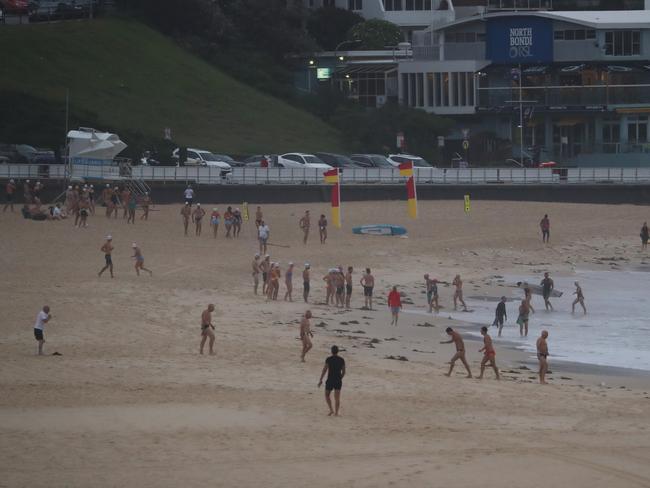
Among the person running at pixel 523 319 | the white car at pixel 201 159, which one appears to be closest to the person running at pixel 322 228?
the white car at pixel 201 159

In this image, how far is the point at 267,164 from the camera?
5200 centimetres

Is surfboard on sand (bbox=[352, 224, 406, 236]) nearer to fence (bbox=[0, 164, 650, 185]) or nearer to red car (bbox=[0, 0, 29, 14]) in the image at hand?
fence (bbox=[0, 164, 650, 185])

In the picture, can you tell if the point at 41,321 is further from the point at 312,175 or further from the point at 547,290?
the point at 312,175

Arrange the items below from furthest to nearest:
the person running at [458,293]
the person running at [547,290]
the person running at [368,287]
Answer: the person running at [547,290], the person running at [458,293], the person running at [368,287]

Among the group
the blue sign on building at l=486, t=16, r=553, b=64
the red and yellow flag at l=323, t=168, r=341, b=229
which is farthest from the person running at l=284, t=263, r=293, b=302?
the blue sign on building at l=486, t=16, r=553, b=64

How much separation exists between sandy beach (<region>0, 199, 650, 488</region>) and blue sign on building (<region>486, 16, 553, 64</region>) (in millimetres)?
33431

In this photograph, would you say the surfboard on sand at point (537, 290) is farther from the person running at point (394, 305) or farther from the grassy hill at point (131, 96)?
the grassy hill at point (131, 96)

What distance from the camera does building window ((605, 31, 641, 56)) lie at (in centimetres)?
6588

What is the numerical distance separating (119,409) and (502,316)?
12.0 m

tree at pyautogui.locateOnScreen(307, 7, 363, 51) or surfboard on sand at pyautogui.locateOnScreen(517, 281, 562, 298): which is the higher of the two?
tree at pyautogui.locateOnScreen(307, 7, 363, 51)

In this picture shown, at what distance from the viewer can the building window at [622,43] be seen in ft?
216

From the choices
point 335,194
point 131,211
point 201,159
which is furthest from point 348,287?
point 201,159

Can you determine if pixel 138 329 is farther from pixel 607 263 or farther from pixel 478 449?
pixel 607 263

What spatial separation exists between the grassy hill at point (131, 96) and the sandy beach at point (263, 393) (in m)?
24.5
